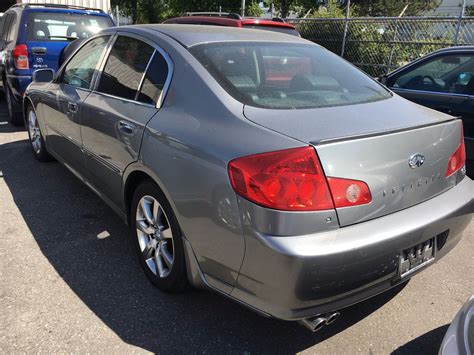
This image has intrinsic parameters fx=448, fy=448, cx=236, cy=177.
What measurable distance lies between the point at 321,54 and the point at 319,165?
1.54 m

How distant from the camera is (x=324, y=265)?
6.33 feet

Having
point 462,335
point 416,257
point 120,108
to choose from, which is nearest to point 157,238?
point 120,108

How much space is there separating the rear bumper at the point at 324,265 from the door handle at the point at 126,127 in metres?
1.10

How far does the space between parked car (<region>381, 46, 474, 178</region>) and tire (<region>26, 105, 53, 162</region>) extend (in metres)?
3.98

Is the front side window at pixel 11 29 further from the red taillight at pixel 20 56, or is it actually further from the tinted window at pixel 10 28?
the red taillight at pixel 20 56

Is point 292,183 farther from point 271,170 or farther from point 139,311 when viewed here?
point 139,311

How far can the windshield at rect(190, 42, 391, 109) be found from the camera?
2471 millimetres

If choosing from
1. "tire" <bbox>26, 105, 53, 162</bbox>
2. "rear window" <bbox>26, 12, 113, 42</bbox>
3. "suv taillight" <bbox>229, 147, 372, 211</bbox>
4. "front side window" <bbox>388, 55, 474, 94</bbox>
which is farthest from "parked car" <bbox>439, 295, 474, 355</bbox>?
"rear window" <bbox>26, 12, 113, 42</bbox>

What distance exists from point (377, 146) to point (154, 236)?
146cm

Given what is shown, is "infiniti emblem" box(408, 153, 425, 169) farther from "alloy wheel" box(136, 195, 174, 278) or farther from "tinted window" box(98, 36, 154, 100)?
"tinted window" box(98, 36, 154, 100)

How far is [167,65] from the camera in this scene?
2.73m

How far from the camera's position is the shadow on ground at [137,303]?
2418 mm

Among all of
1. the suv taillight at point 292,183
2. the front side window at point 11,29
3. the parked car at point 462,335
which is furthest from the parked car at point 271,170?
the front side window at point 11,29

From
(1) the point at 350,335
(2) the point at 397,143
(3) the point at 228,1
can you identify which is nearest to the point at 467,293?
(1) the point at 350,335
